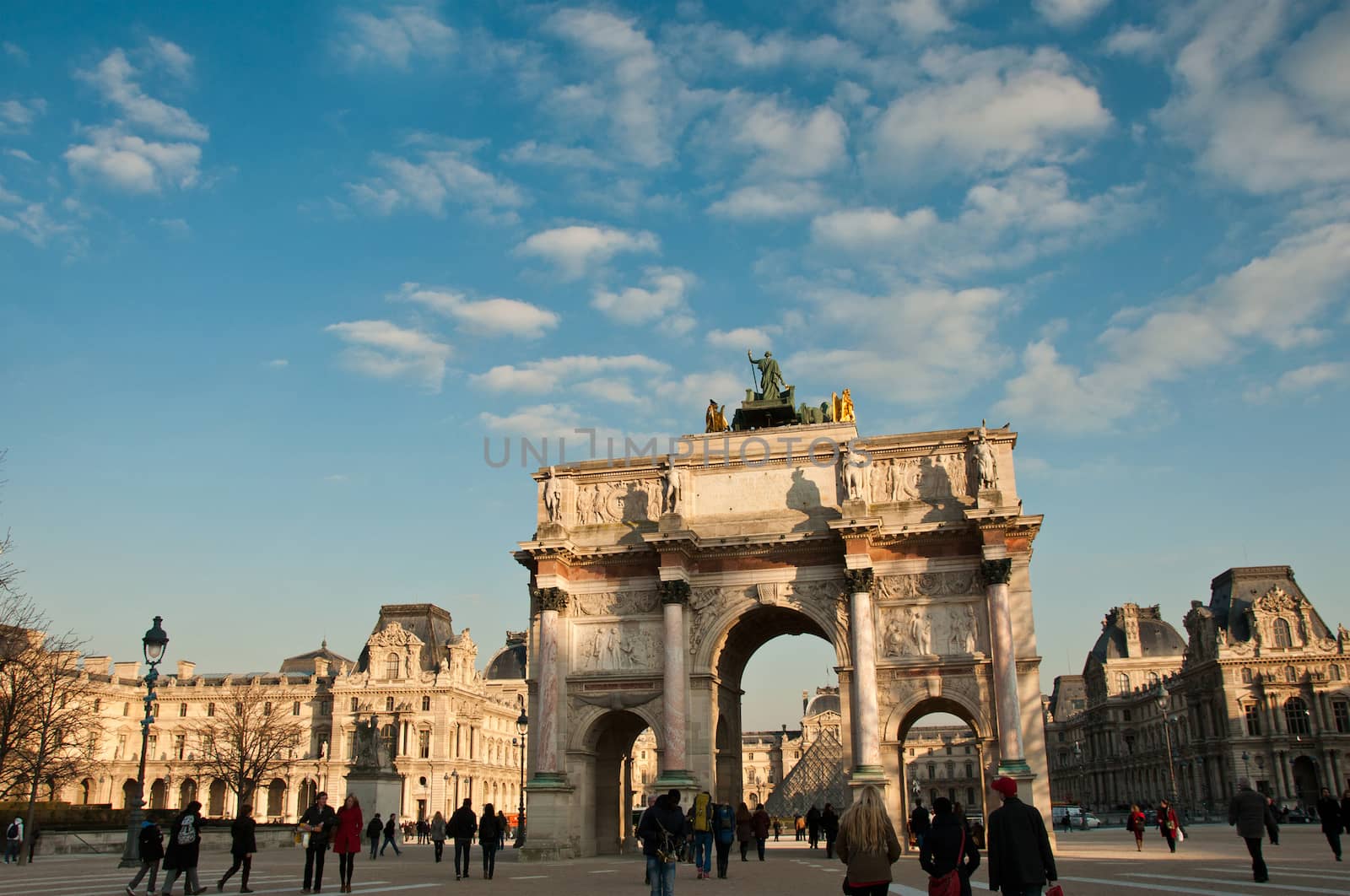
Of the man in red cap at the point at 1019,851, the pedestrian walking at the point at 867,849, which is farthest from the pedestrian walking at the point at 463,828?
the man in red cap at the point at 1019,851

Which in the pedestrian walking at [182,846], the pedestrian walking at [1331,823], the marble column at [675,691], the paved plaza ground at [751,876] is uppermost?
the marble column at [675,691]

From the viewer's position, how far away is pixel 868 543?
1259 inches

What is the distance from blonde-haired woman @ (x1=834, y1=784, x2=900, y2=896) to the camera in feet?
29.6

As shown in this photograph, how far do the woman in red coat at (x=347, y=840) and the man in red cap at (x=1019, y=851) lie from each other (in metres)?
11.2

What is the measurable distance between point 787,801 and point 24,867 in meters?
49.7

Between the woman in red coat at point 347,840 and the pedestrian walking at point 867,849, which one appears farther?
the woman in red coat at point 347,840

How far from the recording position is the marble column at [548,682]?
32.7 m

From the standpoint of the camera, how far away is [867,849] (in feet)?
29.8

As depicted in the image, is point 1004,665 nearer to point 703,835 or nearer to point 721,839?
point 721,839

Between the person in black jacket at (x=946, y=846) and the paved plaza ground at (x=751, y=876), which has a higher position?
the person in black jacket at (x=946, y=846)

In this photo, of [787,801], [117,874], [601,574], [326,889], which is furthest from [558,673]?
[787,801]

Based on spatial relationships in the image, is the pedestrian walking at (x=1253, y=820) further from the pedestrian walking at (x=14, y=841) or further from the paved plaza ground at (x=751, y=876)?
the pedestrian walking at (x=14, y=841)

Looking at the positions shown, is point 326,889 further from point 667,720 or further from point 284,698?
point 284,698

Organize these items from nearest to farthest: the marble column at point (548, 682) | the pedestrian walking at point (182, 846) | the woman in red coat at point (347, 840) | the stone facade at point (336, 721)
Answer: the pedestrian walking at point (182, 846) < the woman in red coat at point (347, 840) < the marble column at point (548, 682) < the stone facade at point (336, 721)
